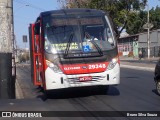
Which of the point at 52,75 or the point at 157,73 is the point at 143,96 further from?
the point at 52,75

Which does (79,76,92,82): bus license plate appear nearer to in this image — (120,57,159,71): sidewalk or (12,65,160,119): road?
(12,65,160,119): road

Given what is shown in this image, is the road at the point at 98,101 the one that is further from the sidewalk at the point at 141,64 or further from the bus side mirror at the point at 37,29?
the sidewalk at the point at 141,64

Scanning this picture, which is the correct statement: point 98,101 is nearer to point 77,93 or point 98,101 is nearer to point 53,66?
point 53,66

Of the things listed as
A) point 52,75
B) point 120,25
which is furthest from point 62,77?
point 120,25

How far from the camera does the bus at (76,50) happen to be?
516 inches

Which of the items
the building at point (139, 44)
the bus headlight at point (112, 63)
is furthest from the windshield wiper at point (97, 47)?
the building at point (139, 44)

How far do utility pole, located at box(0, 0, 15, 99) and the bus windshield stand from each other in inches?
98.4

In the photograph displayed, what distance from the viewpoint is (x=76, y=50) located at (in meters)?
13.4

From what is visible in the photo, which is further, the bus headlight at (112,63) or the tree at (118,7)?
the tree at (118,7)

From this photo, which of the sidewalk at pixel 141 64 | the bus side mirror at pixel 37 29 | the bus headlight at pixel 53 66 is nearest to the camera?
the bus headlight at pixel 53 66

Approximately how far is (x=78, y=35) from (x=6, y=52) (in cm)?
348

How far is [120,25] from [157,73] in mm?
49022

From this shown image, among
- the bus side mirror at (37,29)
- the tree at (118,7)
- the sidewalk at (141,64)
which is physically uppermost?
the tree at (118,7)

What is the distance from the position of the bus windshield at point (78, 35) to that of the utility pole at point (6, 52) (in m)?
2.50
